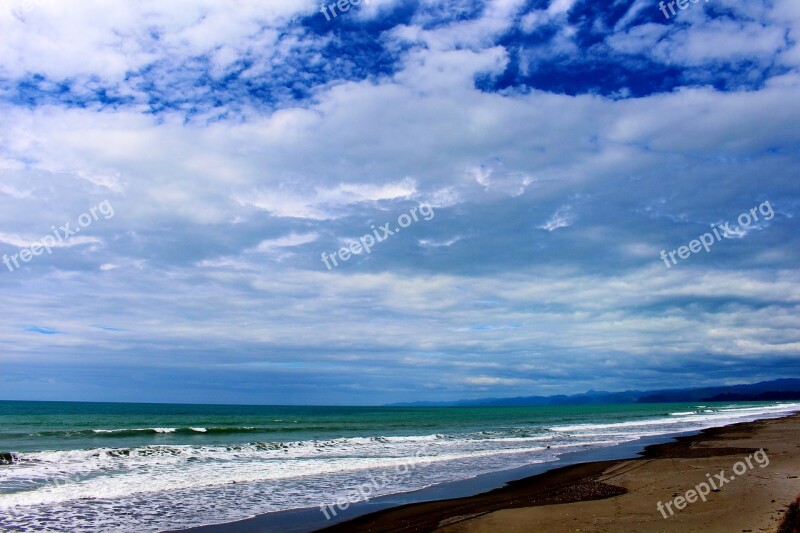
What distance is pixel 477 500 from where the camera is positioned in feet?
51.1

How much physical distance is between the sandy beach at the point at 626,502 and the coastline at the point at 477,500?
3cm

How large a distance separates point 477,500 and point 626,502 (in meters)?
4.23

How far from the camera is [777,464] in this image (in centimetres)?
2069

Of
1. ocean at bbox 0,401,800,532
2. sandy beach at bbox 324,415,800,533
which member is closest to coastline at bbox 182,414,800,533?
sandy beach at bbox 324,415,800,533

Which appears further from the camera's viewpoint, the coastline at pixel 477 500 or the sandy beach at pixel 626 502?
the coastline at pixel 477 500

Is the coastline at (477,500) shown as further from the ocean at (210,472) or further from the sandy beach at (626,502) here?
the ocean at (210,472)

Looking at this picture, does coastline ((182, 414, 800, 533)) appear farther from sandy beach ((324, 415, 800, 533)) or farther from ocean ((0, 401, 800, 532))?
ocean ((0, 401, 800, 532))

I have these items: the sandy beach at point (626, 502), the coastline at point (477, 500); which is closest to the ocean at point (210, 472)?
the coastline at point (477, 500)

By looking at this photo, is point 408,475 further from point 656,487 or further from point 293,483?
point 656,487

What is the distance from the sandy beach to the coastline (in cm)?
3

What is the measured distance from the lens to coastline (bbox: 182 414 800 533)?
40.6ft

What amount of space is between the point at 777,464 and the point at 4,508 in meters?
27.1

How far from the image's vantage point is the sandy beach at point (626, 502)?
1159 cm

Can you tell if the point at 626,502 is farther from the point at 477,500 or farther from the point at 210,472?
the point at 210,472
